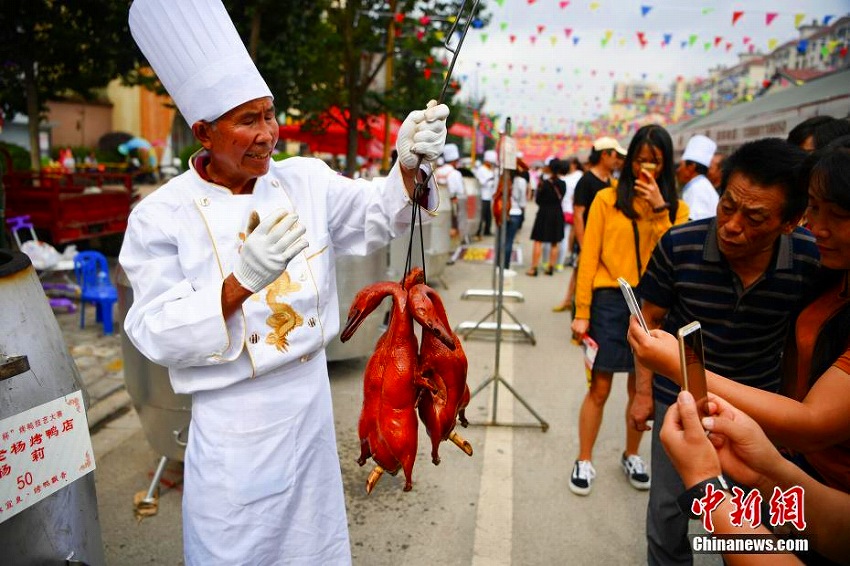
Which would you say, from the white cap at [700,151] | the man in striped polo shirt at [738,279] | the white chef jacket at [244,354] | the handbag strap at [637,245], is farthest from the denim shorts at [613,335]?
the white cap at [700,151]

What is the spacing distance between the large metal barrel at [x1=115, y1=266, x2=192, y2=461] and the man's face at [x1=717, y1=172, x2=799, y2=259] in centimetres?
267

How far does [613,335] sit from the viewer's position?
11.7ft

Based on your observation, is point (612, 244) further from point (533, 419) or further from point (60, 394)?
point (60, 394)

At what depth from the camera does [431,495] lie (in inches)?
145

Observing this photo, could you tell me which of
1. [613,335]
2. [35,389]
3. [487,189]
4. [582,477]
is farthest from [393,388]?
[487,189]

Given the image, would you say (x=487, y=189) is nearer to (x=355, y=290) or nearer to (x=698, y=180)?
(x=698, y=180)

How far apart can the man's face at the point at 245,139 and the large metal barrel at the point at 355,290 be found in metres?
3.00

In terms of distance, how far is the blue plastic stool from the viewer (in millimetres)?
6102

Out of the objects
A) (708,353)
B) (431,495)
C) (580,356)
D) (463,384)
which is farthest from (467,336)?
(463,384)

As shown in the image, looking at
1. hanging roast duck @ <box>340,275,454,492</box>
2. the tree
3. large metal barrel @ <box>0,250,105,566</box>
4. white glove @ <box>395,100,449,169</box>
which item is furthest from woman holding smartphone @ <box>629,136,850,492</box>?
the tree

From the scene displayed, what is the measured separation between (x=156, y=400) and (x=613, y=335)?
2.53m

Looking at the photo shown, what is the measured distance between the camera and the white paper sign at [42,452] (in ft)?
5.41

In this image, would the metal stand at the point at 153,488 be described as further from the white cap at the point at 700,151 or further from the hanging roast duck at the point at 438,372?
the white cap at the point at 700,151

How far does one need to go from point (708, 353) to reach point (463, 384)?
1.19 m
